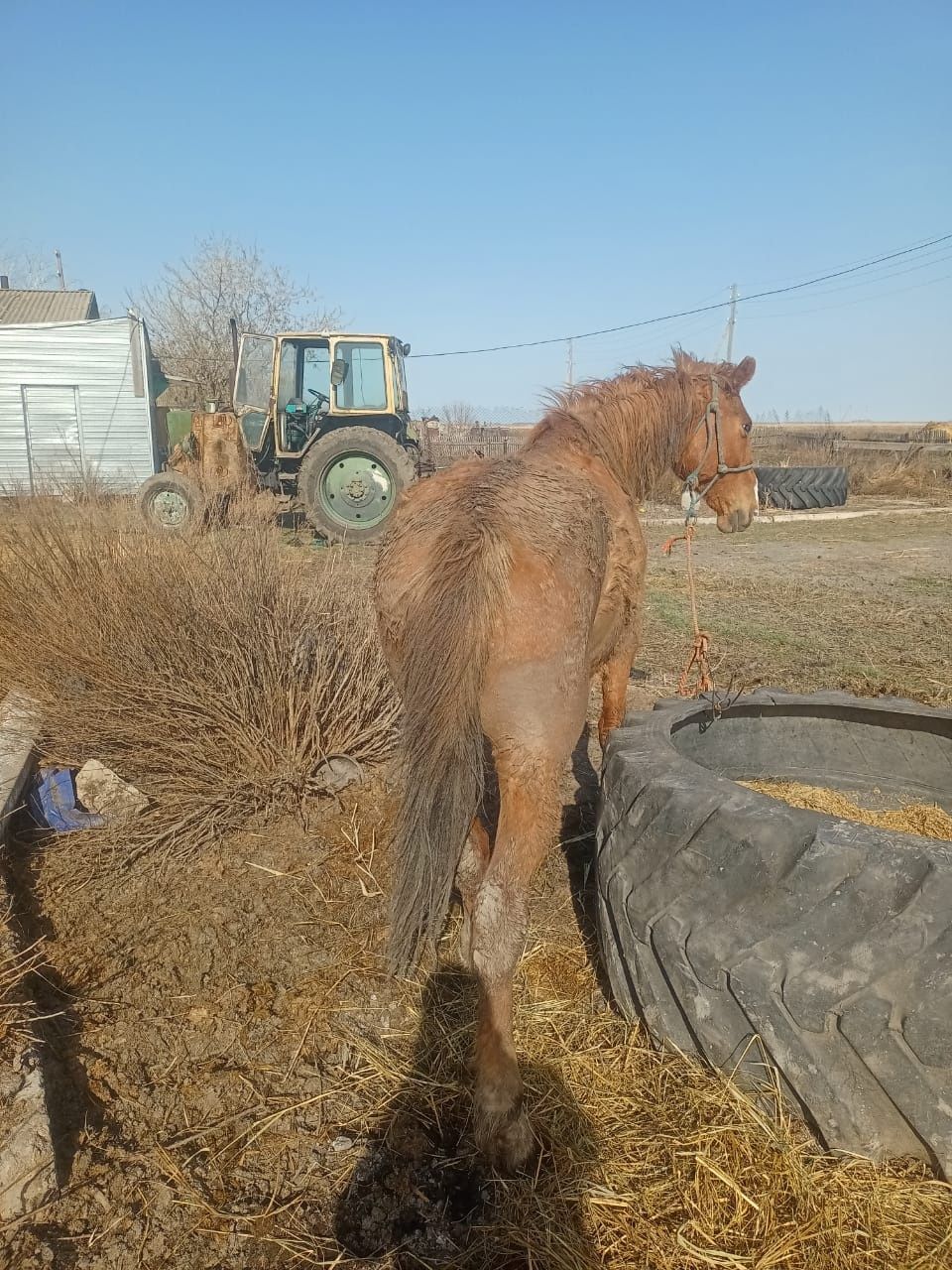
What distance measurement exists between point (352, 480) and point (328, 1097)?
400 inches

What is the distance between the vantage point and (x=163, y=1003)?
8.07ft

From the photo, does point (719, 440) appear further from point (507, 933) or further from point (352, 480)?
point (352, 480)

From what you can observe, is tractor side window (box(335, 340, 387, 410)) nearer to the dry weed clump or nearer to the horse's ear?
the dry weed clump

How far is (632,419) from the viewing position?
3.32 meters

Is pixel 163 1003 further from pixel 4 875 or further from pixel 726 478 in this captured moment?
pixel 726 478

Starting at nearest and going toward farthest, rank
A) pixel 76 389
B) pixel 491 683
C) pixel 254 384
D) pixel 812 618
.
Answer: pixel 491 683 → pixel 812 618 → pixel 254 384 → pixel 76 389

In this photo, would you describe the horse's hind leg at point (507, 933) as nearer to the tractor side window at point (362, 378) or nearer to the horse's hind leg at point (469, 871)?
the horse's hind leg at point (469, 871)

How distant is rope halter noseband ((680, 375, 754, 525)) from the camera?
3559 millimetres

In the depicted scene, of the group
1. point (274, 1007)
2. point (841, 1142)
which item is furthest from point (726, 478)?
point (274, 1007)

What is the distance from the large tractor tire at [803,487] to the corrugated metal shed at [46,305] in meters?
23.2

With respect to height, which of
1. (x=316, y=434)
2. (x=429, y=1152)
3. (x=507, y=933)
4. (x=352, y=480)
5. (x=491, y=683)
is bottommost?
(x=429, y=1152)

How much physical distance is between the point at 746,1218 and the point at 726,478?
311 cm

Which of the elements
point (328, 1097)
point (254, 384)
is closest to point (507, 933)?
point (328, 1097)

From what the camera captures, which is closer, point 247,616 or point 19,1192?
point 19,1192
